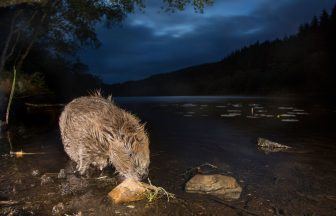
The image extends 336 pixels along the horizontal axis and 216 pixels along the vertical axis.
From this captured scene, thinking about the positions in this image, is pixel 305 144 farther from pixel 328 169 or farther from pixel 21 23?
pixel 21 23

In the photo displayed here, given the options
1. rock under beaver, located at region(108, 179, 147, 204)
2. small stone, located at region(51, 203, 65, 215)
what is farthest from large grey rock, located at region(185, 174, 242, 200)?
small stone, located at region(51, 203, 65, 215)

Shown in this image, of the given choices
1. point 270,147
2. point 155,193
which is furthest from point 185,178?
point 270,147

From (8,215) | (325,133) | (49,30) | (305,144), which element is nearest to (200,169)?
(8,215)

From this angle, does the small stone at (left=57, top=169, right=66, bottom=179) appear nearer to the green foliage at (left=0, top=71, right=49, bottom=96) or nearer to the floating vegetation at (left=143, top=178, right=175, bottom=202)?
the floating vegetation at (left=143, top=178, right=175, bottom=202)

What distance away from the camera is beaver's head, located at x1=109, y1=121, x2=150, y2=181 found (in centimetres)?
757

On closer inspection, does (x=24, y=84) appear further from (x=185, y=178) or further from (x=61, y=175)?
(x=185, y=178)

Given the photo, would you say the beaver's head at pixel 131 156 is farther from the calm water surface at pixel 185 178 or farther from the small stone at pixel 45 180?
the small stone at pixel 45 180

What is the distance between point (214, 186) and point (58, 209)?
11.3ft

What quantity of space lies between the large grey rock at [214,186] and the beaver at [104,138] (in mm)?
1273

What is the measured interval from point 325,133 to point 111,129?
13.5 metres

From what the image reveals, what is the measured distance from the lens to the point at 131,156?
7.60 m

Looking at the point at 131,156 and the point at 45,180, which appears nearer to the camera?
the point at 131,156

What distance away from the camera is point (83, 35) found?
116ft

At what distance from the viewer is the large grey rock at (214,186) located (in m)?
7.84
